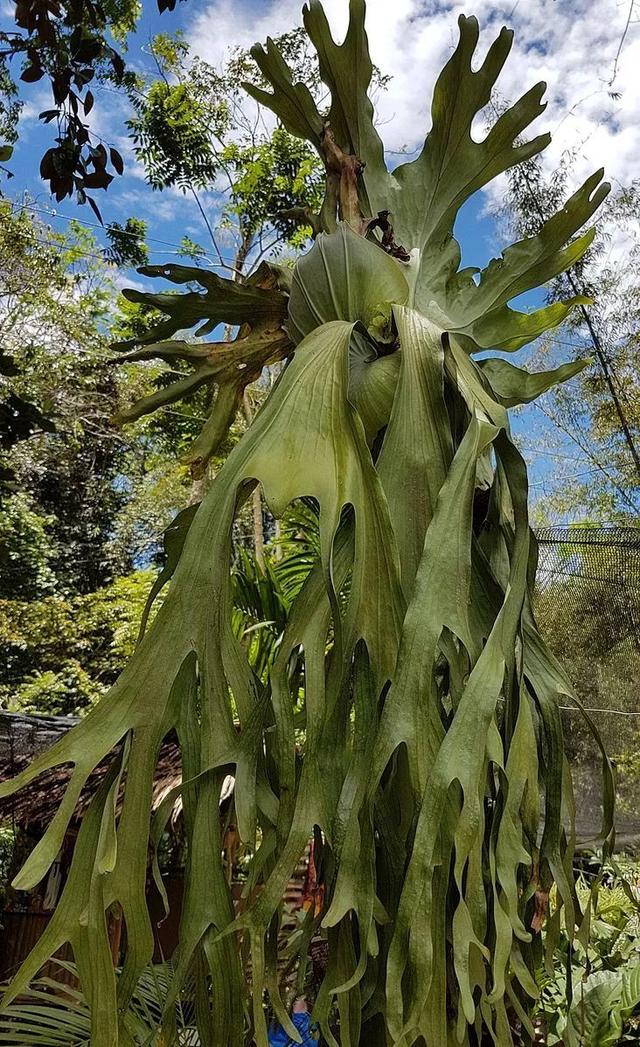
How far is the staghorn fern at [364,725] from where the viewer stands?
53 centimetres

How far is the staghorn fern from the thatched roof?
1.51 metres

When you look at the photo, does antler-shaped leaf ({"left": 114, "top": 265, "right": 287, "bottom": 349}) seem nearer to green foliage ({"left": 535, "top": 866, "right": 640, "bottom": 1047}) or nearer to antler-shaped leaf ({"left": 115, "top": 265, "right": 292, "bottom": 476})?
Result: antler-shaped leaf ({"left": 115, "top": 265, "right": 292, "bottom": 476})

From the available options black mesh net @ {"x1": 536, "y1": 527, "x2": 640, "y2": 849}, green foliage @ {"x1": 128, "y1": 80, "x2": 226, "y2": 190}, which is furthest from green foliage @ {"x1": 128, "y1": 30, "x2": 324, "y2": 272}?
black mesh net @ {"x1": 536, "y1": 527, "x2": 640, "y2": 849}

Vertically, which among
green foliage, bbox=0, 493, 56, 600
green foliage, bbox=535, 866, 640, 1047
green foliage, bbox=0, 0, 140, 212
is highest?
green foliage, bbox=0, 493, 56, 600

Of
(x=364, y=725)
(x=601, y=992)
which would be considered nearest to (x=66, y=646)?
(x=601, y=992)

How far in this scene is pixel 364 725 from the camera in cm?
58

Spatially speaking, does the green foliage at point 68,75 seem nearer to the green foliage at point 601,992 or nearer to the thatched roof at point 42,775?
the thatched roof at point 42,775

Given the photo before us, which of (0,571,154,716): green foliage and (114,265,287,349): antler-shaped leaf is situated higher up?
(0,571,154,716): green foliage

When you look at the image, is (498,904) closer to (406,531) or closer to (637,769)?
(406,531)

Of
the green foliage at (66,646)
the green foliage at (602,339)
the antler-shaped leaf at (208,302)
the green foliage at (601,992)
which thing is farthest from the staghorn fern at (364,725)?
the green foliage at (66,646)

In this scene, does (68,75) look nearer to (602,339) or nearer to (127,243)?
(602,339)

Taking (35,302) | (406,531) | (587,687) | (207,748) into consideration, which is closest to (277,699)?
(207,748)

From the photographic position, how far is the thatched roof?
8.02ft

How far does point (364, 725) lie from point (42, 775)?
2581 millimetres
